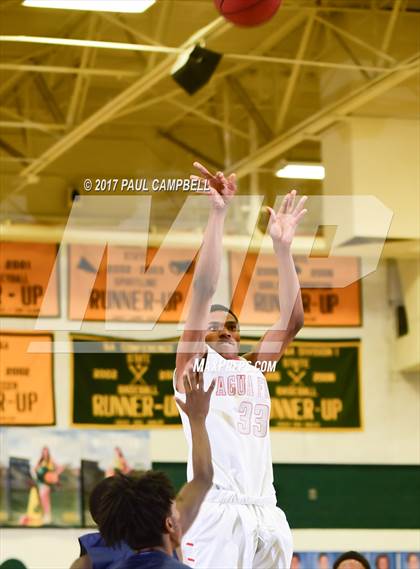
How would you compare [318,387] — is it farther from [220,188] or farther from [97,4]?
[220,188]

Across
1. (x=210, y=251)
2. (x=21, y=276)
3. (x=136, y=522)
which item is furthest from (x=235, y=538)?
(x=21, y=276)

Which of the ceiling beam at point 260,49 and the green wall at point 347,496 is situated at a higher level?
the ceiling beam at point 260,49

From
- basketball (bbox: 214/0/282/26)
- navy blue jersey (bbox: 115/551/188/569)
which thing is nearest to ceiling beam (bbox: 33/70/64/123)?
basketball (bbox: 214/0/282/26)

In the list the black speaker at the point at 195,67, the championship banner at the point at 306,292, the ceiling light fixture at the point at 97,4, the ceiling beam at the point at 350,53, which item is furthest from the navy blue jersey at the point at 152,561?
the ceiling beam at the point at 350,53

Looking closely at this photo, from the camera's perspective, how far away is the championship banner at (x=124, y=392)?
13.2 m

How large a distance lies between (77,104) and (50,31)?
796 mm

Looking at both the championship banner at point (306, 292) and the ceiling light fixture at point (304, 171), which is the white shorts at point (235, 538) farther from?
the ceiling light fixture at point (304, 171)

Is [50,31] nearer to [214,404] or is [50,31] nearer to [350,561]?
[350,561]

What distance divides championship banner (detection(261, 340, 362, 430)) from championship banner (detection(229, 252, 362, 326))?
0.32 meters

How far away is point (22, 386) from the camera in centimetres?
1304

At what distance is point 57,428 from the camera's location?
13031 mm

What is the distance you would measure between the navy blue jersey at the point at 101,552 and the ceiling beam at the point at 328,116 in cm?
715

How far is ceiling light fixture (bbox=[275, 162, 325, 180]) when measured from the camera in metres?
9.71

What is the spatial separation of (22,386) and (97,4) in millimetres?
5061
